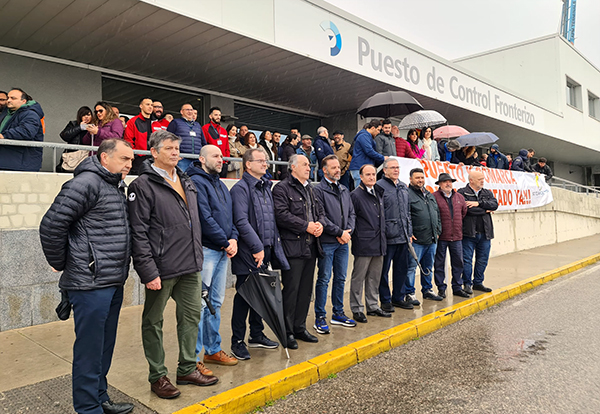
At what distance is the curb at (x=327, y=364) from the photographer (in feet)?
10.9

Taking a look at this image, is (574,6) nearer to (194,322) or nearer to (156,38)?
(156,38)

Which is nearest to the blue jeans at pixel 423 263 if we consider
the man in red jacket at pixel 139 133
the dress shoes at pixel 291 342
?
the dress shoes at pixel 291 342

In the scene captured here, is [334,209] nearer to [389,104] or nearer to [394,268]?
[394,268]

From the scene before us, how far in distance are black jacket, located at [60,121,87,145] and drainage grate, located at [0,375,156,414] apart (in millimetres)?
3759

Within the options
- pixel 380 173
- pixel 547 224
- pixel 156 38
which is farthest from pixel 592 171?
pixel 156 38

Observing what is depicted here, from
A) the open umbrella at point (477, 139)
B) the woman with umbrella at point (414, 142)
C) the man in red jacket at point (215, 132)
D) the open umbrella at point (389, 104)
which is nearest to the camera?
the man in red jacket at point (215, 132)

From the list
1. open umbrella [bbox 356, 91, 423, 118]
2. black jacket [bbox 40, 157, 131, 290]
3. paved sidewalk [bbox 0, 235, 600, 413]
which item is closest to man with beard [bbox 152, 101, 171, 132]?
paved sidewalk [bbox 0, 235, 600, 413]

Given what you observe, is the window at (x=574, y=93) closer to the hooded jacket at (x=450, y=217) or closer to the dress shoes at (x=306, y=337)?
the hooded jacket at (x=450, y=217)

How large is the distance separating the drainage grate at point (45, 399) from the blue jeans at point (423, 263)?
13.5ft

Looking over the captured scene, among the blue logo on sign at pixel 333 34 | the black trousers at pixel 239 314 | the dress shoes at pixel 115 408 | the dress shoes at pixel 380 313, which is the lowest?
the dress shoes at pixel 115 408

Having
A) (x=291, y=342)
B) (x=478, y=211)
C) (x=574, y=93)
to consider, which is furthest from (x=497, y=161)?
(x=574, y=93)

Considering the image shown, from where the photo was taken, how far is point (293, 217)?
183 inches

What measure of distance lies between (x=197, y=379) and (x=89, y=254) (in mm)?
1386

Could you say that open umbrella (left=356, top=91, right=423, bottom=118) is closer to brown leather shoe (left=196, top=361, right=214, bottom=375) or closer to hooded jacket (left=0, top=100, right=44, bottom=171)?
hooded jacket (left=0, top=100, right=44, bottom=171)
